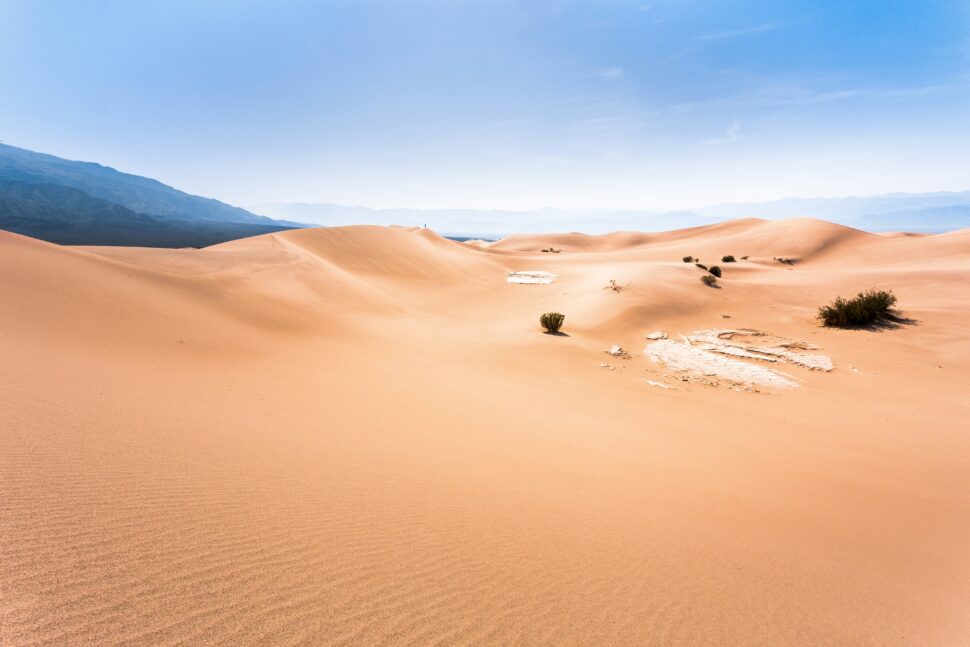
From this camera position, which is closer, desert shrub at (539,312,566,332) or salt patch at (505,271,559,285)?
desert shrub at (539,312,566,332)

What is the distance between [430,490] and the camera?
3373 millimetres

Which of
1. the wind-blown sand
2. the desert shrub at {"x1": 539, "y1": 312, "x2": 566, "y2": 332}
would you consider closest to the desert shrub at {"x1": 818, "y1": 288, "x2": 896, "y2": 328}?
the wind-blown sand

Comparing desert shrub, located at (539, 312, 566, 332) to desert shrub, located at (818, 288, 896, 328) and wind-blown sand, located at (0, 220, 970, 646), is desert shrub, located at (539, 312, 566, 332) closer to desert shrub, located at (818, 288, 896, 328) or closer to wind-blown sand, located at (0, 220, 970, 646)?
wind-blown sand, located at (0, 220, 970, 646)

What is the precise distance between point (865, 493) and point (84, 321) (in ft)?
35.0

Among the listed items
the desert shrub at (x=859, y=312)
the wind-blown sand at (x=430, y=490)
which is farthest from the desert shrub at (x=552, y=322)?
the desert shrub at (x=859, y=312)

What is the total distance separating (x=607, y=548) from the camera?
2.94 meters

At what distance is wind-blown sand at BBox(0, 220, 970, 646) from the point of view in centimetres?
197

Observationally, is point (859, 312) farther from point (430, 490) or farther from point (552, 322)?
point (430, 490)

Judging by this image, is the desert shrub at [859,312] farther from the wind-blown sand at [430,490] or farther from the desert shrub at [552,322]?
the desert shrub at [552,322]

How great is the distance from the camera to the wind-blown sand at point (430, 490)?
197 centimetres

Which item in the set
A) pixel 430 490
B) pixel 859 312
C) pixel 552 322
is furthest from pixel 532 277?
pixel 430 490

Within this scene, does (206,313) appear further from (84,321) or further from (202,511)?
(202,511)

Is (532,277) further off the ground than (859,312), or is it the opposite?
(532,277)

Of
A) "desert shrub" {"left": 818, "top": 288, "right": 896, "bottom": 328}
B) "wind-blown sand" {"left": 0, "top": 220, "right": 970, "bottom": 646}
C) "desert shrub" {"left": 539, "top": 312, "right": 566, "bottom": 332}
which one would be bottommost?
"wind-blown sand" {"left": 0, "top": 220, "right": 970, "bottom": 646}
